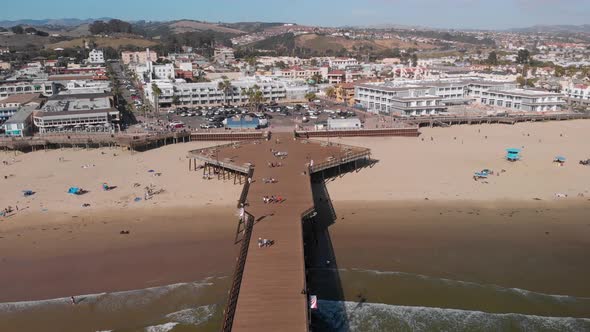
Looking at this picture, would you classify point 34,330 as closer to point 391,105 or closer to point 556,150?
point 556,150

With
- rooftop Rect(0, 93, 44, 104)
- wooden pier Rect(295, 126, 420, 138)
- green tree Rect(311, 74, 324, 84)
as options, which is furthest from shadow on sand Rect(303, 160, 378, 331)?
green tree Rect(311, 74, 324, 84)

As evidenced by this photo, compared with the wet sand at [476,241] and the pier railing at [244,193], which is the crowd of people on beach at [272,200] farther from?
A: the wet sand at [476,241]

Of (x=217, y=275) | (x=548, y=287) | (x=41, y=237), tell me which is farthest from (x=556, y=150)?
(x=41, y=237)

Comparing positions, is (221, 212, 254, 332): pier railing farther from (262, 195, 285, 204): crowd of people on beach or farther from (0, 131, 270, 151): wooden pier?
(0, 131, 270, 151): wooden pier

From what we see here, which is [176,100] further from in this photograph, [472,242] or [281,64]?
[281,64]

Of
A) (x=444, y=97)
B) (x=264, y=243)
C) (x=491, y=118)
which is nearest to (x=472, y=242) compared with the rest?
(x=264, y=243)

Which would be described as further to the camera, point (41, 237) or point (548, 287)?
point (41, 237)

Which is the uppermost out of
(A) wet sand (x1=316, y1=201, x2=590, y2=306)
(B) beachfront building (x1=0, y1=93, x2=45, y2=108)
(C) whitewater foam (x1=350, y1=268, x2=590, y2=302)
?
(B) beachfront building (x1=0, y1=93, x2=45, y2=108)
